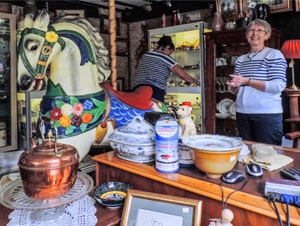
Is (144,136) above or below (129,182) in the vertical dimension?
above

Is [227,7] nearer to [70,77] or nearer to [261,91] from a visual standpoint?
[261,91]

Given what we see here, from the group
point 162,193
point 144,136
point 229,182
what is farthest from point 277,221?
point 144,136

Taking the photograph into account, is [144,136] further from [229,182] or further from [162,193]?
[229,182]

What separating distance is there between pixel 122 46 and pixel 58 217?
13.3 ft

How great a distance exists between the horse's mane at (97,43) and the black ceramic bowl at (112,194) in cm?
100

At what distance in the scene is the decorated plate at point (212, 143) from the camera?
903 mm

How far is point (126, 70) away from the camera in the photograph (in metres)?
4.80

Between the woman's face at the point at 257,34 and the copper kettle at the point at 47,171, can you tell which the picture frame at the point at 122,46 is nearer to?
the woman's face at the point at 257,34

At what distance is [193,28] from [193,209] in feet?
9.84

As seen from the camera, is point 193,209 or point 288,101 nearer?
point 193,209

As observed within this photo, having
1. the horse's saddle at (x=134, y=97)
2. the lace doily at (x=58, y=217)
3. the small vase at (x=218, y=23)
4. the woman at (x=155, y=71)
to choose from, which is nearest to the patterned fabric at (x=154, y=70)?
the woman at (x=155, y=71)

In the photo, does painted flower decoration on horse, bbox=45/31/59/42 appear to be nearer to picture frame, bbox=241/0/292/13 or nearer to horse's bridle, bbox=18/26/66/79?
horse's bridle, bbox=18/26/66/79

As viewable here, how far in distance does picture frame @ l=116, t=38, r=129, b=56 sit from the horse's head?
9.67 ft

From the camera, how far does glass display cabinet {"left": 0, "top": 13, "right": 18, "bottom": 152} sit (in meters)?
3.79
